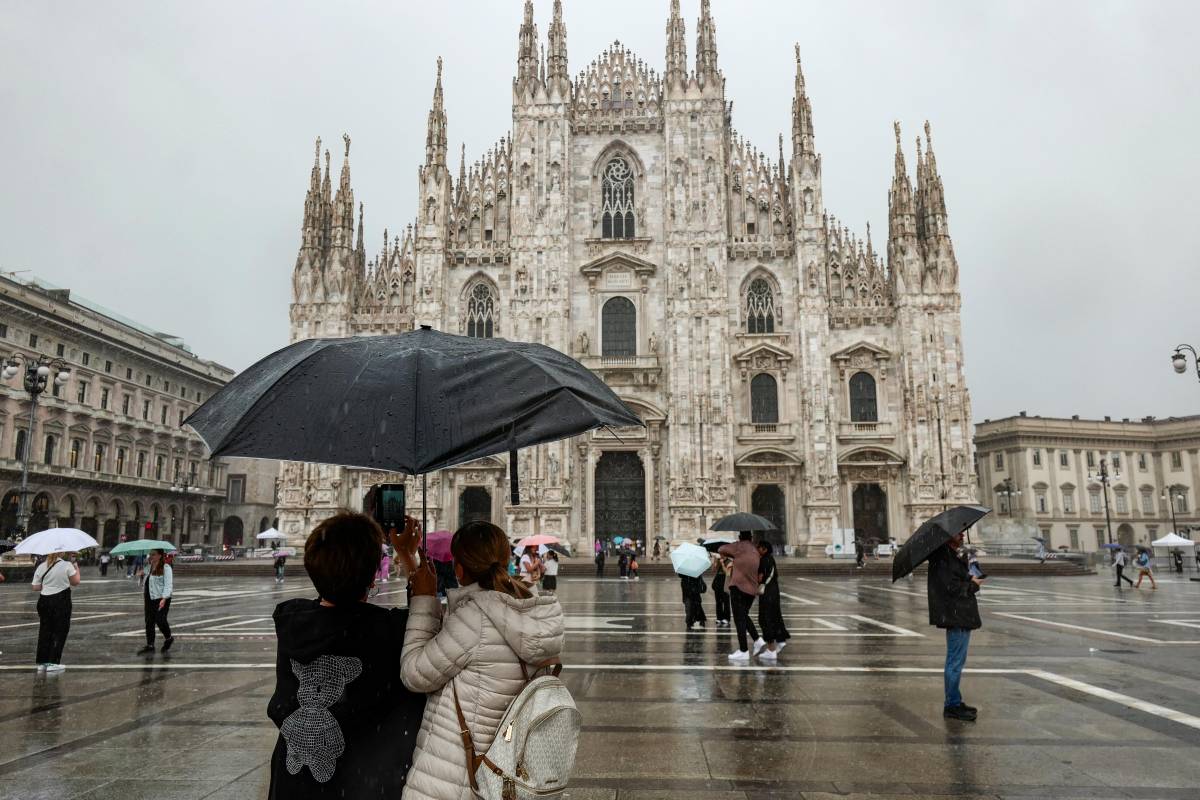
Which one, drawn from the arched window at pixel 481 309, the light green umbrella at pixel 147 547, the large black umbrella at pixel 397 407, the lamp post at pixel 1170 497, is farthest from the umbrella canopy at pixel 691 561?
the lamp post at pixel 1170 497

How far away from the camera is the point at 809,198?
35.1 meters

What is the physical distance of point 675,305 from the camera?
1373 inches

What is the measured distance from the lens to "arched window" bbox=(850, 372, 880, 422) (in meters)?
34.9

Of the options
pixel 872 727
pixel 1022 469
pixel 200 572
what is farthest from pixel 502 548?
pixel 1022 469

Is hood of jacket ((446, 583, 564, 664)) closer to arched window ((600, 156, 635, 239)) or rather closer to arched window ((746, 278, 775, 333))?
arched window ((746, 278, 775, 333))

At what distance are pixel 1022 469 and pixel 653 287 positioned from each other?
1586 inches

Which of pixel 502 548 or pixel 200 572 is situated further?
pixel 200 572

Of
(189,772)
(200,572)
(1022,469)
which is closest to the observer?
(189,772)

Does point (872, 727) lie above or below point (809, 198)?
below

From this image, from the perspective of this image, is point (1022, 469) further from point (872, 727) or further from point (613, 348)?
point (872, 727)

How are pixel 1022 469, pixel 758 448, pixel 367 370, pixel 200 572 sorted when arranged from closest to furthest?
pixel 367 370
pixel 200 572
pixel 758 448
pixel 1022 469

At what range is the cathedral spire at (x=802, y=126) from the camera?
35.5 meters

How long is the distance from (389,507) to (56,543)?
27.4ft

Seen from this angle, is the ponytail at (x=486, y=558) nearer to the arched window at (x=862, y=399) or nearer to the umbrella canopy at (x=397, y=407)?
the umbrella canopy at (x=397, y=407)
